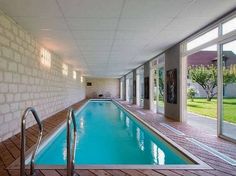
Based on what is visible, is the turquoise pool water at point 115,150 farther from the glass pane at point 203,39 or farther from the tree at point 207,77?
the tree at point 207,77

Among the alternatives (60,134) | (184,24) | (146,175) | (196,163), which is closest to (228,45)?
(184,24)

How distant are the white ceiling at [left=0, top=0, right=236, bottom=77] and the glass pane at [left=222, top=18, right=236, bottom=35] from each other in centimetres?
23

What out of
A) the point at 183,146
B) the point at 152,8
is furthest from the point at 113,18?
the point at 183,146

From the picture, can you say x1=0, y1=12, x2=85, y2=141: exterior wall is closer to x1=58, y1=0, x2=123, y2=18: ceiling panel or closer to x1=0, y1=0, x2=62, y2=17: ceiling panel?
x1=0, y1=0, x2=62, y2=17: ceiling panel

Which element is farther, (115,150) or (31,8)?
(115,150)

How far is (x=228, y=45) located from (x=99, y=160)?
320 centimetres

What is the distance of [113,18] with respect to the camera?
15.3ft

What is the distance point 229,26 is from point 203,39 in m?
1.13

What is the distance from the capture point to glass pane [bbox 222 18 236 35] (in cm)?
434

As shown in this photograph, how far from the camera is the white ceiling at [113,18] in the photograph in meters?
3.92

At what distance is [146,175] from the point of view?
2.75 m

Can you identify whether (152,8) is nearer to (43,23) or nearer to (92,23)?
(92,23)

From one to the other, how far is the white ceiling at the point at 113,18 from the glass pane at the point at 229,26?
0.23 m

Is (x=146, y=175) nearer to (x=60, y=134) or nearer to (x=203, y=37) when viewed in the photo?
(x=60, y=134)
